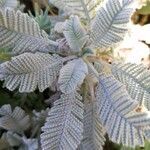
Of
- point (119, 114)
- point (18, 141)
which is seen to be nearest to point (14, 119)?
point (18, 141)

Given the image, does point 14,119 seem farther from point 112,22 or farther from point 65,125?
point 112,22

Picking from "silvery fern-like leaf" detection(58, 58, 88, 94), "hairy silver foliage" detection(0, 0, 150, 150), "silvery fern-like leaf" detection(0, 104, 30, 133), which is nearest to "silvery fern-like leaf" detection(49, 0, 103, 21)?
"hairy silver foliage" detection(0, 0, 150, 150)

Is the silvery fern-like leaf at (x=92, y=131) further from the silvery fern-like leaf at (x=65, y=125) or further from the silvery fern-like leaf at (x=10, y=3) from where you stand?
the silvery fern-like leaf at (x=10, y=3)

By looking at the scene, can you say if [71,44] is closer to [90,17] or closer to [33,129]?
[90,17]

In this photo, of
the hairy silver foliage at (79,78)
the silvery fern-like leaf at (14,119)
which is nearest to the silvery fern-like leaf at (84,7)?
the hairy silver foliage at (79,78)

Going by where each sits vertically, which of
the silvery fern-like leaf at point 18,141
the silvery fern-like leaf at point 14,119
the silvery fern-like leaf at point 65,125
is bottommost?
the silvery fern-like leaf at point 18,141

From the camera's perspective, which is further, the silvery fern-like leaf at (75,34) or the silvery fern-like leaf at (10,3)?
the silvery fern-like leaf at (10,3)
